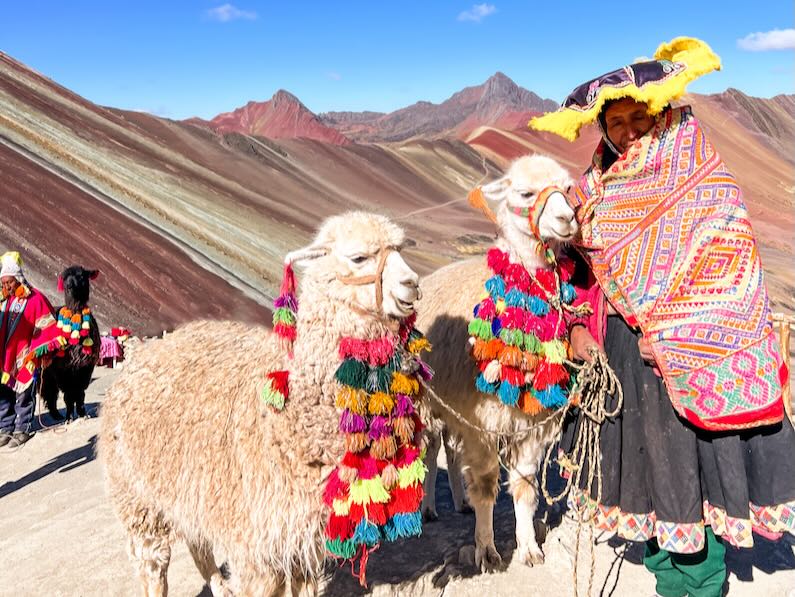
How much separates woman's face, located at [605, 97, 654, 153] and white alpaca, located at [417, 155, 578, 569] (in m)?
Result: 0.47

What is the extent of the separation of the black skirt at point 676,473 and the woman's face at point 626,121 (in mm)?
622

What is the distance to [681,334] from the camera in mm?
1755

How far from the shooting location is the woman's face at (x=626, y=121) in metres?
1.83

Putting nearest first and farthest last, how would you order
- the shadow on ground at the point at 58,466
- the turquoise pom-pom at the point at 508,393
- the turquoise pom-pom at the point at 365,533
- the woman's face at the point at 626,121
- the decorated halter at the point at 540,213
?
the woman's face at the point at 626,121
the turquoise pom-pom at the point at 365,533
the decorated halter at the point at 540,213
the turquoise pom-pom at the point at 508,393
the shadow on ground at the point at 58,466

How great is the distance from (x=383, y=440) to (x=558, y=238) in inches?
41.9

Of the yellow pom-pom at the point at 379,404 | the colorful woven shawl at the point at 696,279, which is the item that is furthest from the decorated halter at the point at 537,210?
the yellow pom-pom at the point at 379,404

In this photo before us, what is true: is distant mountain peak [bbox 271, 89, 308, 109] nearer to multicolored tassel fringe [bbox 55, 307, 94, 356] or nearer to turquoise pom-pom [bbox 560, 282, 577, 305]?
multicolored tassel fringe [bbox 55, 307, 94, 356]

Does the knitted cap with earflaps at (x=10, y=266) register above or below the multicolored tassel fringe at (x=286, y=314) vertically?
below

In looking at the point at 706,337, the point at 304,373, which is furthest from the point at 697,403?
the point at 304,373

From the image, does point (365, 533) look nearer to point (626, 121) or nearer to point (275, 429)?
point (275, 429)

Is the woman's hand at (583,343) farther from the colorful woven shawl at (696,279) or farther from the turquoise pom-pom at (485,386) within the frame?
the turquoise pom-pom at (485,386)

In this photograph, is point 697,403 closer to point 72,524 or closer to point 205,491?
point 205,491

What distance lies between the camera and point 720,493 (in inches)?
72.1

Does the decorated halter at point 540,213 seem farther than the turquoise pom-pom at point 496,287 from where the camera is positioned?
No
